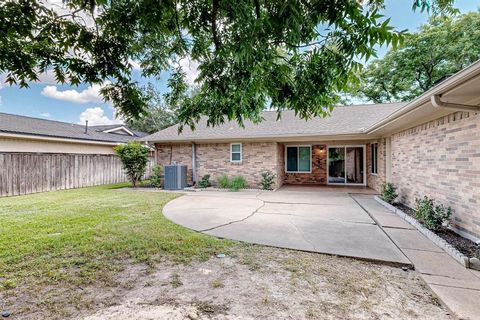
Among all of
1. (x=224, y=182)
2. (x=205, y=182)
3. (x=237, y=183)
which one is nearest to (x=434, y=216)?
(x=237, y=183)

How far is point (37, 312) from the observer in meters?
2.29

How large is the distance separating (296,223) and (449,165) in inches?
128

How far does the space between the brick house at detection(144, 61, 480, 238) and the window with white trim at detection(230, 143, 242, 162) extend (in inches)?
1.9

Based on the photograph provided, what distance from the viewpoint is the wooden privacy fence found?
9211 mm

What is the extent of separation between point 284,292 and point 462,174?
410cm

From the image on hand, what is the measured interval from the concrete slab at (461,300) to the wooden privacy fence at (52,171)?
12.9 m

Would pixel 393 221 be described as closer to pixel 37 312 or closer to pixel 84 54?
pixel 37 312

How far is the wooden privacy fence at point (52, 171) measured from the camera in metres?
9.21

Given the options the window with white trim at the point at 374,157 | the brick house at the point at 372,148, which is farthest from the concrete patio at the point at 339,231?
the window with white trim at the point at 374,157

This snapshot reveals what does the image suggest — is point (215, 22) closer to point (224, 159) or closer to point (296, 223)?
point (296, 223)

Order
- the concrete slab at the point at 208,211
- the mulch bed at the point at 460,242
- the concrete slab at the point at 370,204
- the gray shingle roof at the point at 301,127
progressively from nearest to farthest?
the mulch bed at the point at 460,242, the concrete slab at the point at 208,211, the concrete slab at the point at 370,204, the gray shingle roof at the point at 301,127

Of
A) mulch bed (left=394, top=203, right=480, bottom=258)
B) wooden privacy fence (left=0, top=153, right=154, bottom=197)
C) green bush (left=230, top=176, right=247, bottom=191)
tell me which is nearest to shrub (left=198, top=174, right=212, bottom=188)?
green bush (left=230, top=176, right=247, bottom=191)

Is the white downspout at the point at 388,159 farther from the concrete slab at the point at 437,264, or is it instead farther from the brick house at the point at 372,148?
the concrete slab at the point at 437,264

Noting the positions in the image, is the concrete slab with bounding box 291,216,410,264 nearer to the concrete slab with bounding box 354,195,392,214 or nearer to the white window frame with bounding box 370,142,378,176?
the concrete slab with bounding box 354,195,392,214
